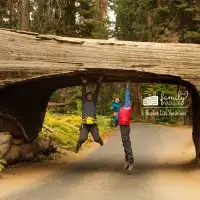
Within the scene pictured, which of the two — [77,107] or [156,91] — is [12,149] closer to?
[77,107]

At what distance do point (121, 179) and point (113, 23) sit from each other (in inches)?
1175

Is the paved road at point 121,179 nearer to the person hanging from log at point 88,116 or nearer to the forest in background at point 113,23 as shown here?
the person hanging from log at point 88,116

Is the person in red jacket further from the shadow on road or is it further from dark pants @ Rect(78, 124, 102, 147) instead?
dark pants @ Rect(78, 124, 102, 147)

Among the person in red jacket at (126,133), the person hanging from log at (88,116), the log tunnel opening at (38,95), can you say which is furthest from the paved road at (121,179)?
the log tunnel opening at (38,95)

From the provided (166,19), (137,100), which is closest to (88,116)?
(166,19)

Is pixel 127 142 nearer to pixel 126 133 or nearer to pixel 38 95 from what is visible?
pixel 126 133

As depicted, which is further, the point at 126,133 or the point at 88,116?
the point at 88,116

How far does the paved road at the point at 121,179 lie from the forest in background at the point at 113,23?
8.05 metres

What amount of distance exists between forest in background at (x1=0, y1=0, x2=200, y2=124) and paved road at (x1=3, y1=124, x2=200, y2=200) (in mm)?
8048

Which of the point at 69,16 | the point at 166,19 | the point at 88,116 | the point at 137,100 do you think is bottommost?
the point at 137,100

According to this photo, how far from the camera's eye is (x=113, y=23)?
40719mm

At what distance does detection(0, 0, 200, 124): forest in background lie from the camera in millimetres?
26062

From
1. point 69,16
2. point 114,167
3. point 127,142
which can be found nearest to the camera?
point 127,142

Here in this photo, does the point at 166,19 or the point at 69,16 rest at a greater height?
the point at 166,19
